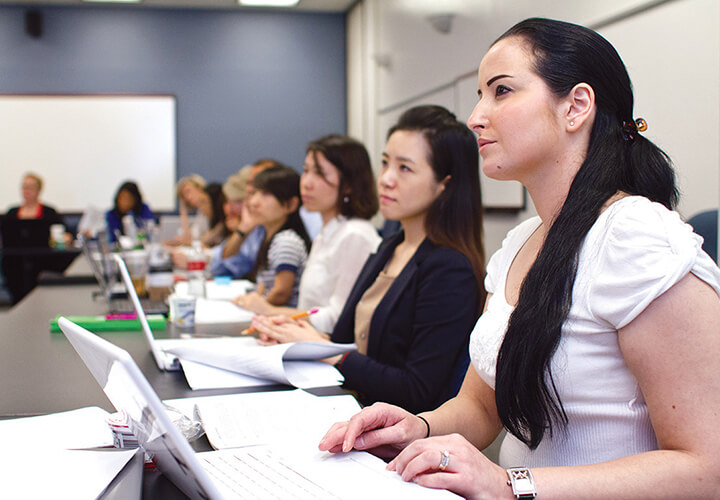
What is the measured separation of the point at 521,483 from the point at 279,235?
2305mm

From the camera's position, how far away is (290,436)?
0.95 metres

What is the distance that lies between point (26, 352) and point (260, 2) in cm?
627

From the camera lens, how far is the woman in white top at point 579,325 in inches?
32.8

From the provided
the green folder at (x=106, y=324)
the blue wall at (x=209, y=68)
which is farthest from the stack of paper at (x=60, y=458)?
the blue wall at (x=209, y=68)

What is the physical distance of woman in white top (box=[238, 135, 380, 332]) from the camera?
98.4 inches

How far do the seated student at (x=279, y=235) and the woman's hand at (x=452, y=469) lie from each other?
2049mm

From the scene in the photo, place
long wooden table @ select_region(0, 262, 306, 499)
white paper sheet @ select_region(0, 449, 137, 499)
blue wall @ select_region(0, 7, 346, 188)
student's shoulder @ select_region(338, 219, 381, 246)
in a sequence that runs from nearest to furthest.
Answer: white paper sheet @ select_region(0, 449, 137, 499)
long wooden table @ select_region(0, 262, 306, 499)
student's shoulder @ select_region(338, 219, 381, 246)
blue wall @ select_region(0, 7, 346, 188)

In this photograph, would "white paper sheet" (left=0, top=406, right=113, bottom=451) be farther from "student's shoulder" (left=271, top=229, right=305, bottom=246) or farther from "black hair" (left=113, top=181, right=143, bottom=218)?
→ "black hair" (left=113, top=181, right=143, bottom=218)

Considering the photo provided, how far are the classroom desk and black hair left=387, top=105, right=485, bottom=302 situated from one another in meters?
0.61

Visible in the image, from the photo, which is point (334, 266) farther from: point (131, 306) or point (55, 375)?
point (55, 375)

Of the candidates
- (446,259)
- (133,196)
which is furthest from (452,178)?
(133,196)

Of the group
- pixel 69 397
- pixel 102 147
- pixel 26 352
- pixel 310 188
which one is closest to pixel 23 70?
pixel 102 147

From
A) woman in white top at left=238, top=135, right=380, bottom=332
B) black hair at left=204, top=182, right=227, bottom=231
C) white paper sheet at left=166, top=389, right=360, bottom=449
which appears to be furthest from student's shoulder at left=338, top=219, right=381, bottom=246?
black hair at left=204, top=182, right=227, bottom=231

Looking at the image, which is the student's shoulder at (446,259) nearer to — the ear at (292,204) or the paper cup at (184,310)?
the paper cup at (184,310)
